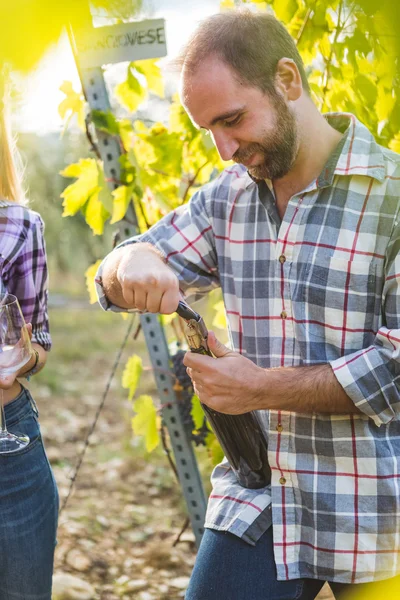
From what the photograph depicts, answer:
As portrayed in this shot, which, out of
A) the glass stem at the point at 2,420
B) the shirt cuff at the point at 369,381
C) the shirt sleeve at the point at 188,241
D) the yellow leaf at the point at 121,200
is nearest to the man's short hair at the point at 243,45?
the shirt sleeve at the point at 188,241

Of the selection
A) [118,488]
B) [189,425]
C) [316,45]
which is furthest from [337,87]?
[118,488]

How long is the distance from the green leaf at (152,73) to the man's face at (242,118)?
81 centimetres

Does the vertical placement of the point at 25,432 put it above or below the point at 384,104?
below

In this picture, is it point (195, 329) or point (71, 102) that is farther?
point (71, 102)

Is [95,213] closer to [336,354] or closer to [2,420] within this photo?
[2,420]

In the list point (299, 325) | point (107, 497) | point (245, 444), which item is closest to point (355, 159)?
point (299, 325)

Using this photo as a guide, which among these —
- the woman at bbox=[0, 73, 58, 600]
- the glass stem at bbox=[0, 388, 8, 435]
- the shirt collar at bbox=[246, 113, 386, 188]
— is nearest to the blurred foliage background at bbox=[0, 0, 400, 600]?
the shirt collar at bbox=[246, 113, 386, 188]

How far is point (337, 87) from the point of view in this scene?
2.09m

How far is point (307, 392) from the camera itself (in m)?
1.47

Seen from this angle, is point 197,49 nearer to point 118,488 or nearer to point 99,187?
point 99,187

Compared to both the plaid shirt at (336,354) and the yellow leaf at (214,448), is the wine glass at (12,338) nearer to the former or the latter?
the plaid shirt at (336,354)

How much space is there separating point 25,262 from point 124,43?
75cm

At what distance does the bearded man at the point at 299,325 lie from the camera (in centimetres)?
146

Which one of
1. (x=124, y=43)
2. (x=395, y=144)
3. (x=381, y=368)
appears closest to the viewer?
(x=381, y=368)
